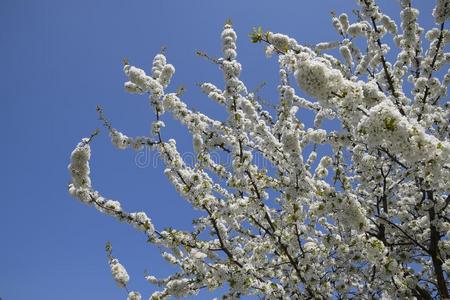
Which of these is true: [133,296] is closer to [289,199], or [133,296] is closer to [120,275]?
[120,275]

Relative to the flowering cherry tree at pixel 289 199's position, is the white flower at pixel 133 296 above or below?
below

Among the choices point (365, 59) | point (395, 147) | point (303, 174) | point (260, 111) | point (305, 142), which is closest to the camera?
point (395, 147)

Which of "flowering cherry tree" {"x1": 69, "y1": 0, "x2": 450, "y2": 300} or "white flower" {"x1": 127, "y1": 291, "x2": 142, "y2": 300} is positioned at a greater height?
"flowering cherry tree" {"x1": 69, "y1": 0, "x2": 450, "y2": 300}

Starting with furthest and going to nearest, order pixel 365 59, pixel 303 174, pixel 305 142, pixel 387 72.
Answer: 1. pixel 365 59
2. pixel 387 72
3. pixel 305 142
4. pixel 303 174

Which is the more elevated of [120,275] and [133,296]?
[120,275]

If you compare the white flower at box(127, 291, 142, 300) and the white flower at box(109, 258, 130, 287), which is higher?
the white flower at box(109, 258, 130, 287)

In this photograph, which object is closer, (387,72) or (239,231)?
(239,231)

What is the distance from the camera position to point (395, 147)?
17.4 feet

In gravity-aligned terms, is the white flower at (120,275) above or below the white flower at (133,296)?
above

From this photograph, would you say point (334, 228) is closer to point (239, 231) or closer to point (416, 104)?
point (239, 231)

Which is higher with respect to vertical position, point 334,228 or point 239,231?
point 334,228

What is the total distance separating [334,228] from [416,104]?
3.81 meters

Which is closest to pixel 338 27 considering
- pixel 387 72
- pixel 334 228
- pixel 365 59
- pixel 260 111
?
pixel 365 59

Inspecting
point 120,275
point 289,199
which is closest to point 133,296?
point 120,275
